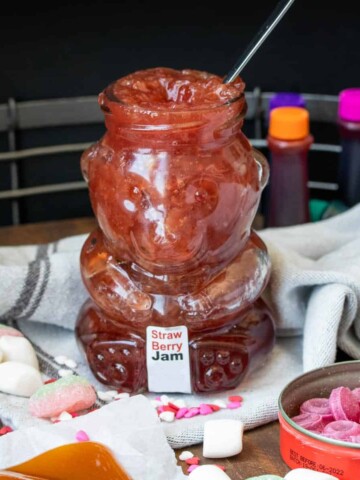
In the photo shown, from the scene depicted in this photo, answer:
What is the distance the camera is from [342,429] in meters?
0.78

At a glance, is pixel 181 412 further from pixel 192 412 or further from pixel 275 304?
pixel 275 304

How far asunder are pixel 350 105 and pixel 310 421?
17.0 inches

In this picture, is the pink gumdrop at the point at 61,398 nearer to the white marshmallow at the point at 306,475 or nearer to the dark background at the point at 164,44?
the white marshmallow at the point at 306,475

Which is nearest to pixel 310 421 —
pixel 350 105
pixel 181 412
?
pixel 181 412

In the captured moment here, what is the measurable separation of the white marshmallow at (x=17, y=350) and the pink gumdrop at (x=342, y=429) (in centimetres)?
28

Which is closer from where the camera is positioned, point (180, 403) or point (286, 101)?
point (180, 403)

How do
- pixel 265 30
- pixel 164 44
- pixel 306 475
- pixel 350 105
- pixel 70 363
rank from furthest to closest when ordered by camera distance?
1. pixel 164 44
2. pixel 350 105
3. pixel 70 363
4. pixel 265 30
5. pixel 306 475

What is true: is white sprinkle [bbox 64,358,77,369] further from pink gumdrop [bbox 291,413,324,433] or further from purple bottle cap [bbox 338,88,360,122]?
purple bottle cap [bbox 338,88,360,122]

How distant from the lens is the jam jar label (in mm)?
864

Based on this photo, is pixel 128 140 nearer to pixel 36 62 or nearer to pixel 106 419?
pixel 106 419

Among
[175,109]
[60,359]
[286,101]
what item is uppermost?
[175,109]

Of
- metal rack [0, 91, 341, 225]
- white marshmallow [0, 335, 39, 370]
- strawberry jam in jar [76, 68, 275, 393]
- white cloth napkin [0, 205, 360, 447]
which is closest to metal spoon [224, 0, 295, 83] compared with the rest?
strawberry jam in jar [76, 68, 275, 393]

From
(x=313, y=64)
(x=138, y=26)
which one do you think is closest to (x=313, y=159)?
(x=313, y=64)

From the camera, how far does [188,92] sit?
871mm
